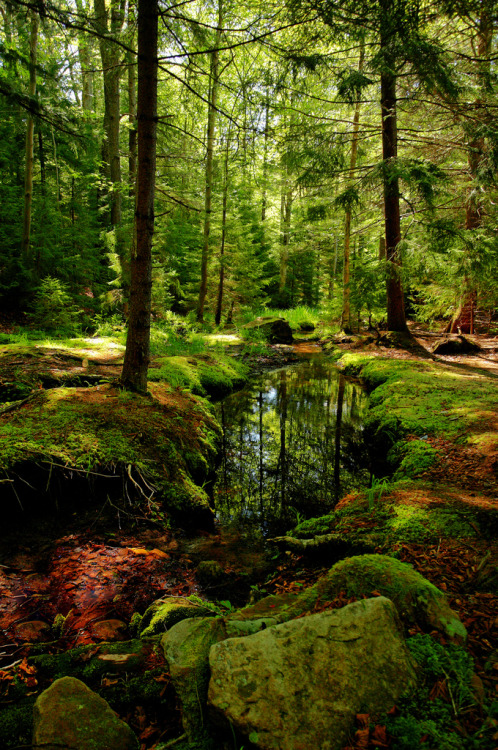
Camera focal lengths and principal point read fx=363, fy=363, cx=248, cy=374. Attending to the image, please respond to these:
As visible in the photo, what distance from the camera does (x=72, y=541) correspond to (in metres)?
2.88

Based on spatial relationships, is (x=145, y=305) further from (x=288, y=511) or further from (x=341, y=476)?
(x=341, y=476)

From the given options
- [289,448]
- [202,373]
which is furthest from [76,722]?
[202,373]

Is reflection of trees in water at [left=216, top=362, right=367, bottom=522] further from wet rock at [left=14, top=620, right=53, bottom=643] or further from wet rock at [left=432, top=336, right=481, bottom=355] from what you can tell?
wet rock at [left=432, top=336, right=481, bottom=355]

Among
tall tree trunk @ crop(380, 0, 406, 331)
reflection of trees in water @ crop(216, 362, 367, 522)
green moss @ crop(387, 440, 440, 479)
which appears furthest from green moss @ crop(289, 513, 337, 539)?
tall tree trunk @ crop(380, 0, 406, 331)

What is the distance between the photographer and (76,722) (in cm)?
131

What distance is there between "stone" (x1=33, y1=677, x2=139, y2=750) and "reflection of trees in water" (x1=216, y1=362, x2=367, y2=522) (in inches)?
101

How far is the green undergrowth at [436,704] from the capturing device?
1.16 m

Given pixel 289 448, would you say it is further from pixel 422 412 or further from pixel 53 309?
pixel 53 309

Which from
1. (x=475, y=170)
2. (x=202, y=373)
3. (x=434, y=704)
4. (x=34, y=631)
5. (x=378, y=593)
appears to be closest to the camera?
(x=434, y=704)

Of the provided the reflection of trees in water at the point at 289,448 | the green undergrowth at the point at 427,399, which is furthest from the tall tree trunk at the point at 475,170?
the reflection of trees in water at the point at 289,448

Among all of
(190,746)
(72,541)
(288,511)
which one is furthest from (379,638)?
(288,511)

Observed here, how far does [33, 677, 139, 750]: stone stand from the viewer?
4.10ft

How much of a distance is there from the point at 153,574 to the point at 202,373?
17.8 ft

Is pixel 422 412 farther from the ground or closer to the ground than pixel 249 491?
farther from the ground
